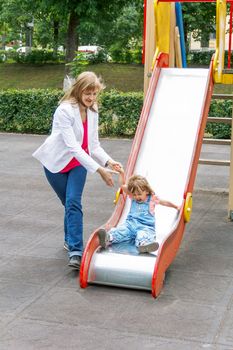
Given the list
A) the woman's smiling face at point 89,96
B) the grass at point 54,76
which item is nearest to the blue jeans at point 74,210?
the woman's smiling face at point 89,96

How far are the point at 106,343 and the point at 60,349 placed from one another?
30 cm

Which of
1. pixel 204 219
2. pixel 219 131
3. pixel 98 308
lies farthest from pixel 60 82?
pixel 98 308

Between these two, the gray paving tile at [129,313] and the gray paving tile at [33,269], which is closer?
the gray paving tile at [129,313]

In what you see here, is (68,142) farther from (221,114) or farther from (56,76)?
(56,76)

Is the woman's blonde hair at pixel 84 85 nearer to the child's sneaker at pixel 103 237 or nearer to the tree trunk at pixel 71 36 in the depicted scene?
the child's sneaker at pixel 103 237

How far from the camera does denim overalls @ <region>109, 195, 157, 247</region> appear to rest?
5.55 metres

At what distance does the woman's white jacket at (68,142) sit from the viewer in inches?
217

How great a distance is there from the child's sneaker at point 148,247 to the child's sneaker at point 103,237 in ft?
1.01

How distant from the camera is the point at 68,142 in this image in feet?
18.1

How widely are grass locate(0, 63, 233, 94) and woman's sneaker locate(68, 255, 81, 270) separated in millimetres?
21373

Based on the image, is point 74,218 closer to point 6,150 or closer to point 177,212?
point 177,212

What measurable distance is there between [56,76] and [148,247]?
2596cm

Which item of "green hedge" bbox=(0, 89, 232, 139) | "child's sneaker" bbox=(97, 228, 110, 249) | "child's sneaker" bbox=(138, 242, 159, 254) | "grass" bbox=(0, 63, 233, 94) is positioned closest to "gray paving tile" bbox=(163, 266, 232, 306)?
"child's sneaker" bbox=(138, 242, 159, 254)

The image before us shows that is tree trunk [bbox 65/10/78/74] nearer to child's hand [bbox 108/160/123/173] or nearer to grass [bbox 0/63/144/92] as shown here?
grass [bbox 0/63/144/92]
